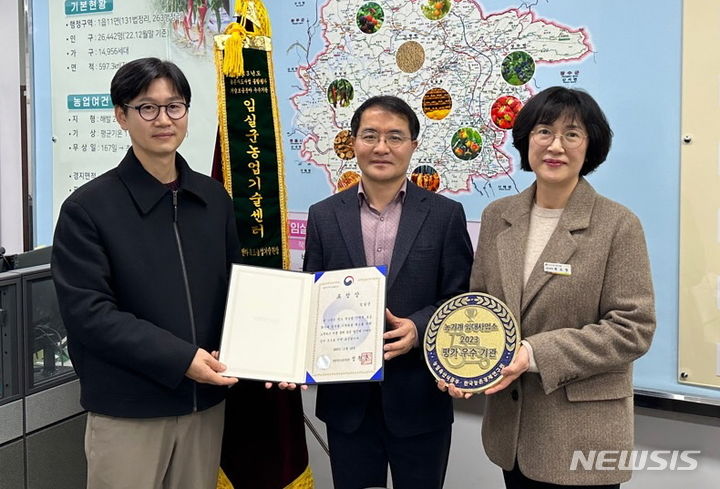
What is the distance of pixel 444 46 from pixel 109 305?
4.38 ft

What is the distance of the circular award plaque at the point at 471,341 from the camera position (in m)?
1.38

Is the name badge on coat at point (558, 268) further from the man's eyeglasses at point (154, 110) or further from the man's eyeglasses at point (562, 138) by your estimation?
the man's eyeglasses at point (154, 110)

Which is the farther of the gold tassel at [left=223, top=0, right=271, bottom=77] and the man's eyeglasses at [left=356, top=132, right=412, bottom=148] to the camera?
the gold tassel at [left=223, top=0, right=271, bottom=77]

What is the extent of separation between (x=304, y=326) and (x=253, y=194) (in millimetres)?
490

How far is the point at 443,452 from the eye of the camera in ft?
5.52

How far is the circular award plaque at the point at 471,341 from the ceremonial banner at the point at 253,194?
1.99 ft

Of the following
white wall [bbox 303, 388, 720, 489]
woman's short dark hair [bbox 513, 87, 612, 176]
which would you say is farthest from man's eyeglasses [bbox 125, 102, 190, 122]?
Answer: white wall [bbox 303, 388, 720, 489]

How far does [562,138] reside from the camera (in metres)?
1.41

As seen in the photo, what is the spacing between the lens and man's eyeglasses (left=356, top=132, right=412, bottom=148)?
63.6 inches

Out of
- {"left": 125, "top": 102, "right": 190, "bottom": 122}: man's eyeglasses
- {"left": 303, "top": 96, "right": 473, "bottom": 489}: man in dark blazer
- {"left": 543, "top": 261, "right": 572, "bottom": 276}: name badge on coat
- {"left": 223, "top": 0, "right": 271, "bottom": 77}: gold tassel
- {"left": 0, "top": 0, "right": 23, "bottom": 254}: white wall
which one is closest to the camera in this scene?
{"left": 543, "top": 261, "right": 572, "bottom": 276}: name badge on coat

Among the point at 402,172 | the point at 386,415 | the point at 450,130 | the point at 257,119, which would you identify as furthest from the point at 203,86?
the point at 386,415

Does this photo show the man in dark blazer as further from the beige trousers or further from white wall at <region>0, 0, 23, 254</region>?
white wall at <region>0, 0, 23, 254</region>

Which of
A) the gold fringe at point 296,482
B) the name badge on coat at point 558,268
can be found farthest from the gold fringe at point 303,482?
the name badge on coat at point 558,268

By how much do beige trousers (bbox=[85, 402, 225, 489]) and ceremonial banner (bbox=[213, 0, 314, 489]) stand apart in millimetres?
266
